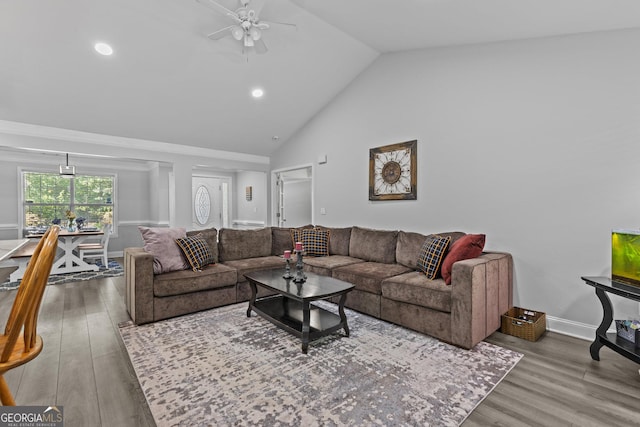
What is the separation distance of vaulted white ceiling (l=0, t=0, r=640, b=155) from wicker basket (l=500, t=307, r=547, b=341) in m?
2.59

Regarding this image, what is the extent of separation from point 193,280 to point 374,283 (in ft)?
6.35

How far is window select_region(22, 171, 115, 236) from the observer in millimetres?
6223

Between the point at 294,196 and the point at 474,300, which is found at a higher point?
the point at 294,196

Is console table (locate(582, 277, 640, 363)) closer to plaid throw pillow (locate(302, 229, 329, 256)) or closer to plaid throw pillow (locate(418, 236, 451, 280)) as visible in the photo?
plaid throw pillow (locate(418, 236, 451, 280))

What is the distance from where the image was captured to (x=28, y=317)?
1193mm

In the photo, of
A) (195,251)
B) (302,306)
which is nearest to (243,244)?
(195,251)

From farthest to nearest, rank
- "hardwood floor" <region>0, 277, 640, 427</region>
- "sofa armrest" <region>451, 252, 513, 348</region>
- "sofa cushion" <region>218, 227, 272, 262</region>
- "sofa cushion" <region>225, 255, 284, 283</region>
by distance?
"sofa cushion" <region>218, 227, 272, 262</region> < "sofa cushion" <region>225, 255, 284, 283</region> < "sofa armrest" <region>451, 252, 513, 348</region> < "hardwood floor" <region>0, 277, 640, 427</region>

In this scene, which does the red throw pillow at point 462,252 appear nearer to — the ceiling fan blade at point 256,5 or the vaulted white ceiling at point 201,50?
the vaulted white ceiling at point 201,50

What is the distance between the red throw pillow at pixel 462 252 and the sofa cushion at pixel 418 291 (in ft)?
0.35

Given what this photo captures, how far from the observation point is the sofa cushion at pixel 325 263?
371 centimetres

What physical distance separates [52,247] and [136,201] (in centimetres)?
717

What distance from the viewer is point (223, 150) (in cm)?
604

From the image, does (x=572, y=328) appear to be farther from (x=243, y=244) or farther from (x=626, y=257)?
(x=243, y=244)

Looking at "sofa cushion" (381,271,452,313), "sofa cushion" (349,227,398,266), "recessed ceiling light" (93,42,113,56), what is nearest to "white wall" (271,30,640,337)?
"sofa cushion" (349,227,398,266)
